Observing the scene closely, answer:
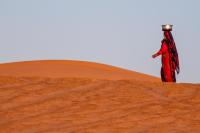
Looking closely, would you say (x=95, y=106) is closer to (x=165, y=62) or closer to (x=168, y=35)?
(x=165, y=62)

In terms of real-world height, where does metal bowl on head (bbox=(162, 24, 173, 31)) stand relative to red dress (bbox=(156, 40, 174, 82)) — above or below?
above

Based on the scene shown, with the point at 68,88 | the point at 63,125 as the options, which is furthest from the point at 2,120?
the point at 68,88

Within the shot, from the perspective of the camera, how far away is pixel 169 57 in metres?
15.7

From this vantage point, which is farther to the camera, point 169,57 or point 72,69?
point 72,69

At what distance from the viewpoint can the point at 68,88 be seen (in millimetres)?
12203

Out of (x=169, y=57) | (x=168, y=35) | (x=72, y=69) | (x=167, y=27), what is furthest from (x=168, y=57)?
(x=72, y=69)

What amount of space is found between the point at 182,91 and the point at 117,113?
318 cm

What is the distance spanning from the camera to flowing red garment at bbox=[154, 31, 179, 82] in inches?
615

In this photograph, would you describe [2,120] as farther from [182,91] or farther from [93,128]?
[182,91]

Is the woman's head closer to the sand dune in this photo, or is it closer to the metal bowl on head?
the metal bowl on head

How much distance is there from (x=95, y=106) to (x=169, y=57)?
5.66 meters

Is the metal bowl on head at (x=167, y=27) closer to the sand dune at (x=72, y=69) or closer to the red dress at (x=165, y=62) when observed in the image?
the red dress at (x=165, y=62)

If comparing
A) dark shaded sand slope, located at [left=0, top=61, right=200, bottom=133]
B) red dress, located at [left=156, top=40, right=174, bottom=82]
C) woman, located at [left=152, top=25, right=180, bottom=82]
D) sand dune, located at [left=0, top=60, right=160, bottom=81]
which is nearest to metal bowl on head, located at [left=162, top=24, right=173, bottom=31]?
woman, located at [left=152, top=25, right=180, bottom=82]

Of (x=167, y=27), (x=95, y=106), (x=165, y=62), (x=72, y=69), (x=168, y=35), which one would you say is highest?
(x=72, y=69)
